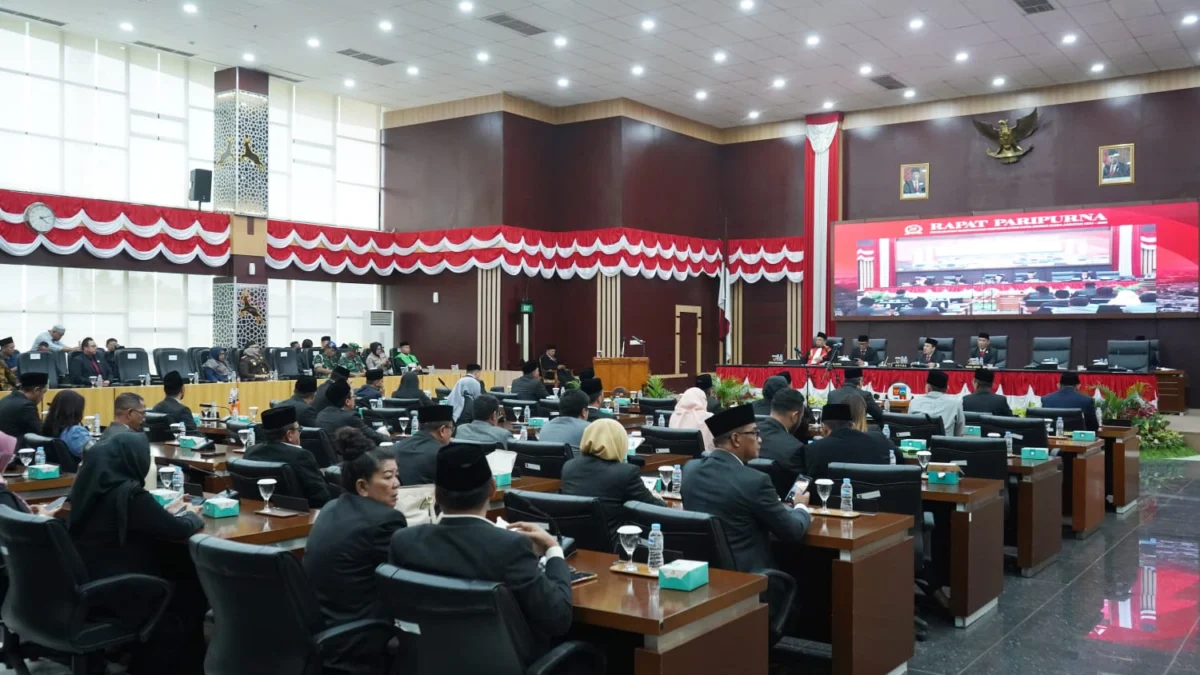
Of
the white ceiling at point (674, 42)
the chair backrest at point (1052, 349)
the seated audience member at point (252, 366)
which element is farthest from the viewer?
the chair backrest at point (1052, 349)

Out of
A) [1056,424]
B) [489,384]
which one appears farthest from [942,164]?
[1056,424]

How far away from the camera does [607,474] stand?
4.34 meters

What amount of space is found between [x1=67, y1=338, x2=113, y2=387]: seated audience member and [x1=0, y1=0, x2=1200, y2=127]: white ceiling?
5.06 m

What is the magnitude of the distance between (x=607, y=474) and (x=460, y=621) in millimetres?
1688

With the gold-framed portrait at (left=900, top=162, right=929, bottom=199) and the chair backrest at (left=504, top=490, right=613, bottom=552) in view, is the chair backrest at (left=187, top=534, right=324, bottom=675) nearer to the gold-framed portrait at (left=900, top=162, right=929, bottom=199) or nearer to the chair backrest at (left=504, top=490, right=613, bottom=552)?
the chair backrest at (left=504, top=490, right=613, bottom=552)

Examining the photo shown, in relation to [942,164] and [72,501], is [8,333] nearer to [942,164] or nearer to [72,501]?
[72,501]

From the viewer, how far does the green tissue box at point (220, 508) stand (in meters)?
4.41

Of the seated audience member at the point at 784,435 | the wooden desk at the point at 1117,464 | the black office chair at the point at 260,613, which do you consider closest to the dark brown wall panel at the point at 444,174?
the wooden desk at the point at 1117,464

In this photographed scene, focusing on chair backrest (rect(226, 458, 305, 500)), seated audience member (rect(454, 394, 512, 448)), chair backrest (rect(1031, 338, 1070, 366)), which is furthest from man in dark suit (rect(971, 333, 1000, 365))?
chair backrest (rect(226, 458, 305, 500))

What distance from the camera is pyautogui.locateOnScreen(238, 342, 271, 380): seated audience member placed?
15211mm

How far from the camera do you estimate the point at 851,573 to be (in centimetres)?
401

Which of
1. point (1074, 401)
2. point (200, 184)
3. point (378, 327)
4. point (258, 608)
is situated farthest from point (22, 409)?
point (378, 327)

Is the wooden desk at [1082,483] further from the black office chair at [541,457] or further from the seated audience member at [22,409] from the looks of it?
the seated audience member at [22,409]

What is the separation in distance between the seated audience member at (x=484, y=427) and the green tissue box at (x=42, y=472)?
7.70 feet
